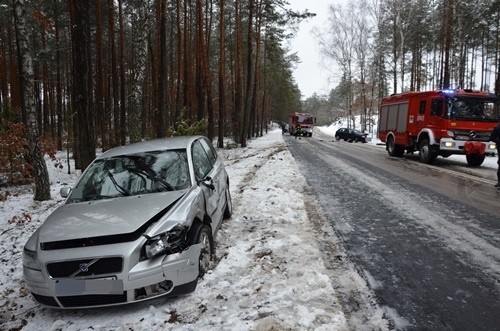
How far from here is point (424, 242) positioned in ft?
18.3

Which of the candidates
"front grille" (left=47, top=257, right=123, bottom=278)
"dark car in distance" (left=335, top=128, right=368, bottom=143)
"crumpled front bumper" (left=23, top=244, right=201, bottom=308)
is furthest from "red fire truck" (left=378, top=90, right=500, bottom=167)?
"dark car in distance" (left=335, top=128, right=368, bottom=143)

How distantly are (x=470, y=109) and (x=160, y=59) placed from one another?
1269 cm

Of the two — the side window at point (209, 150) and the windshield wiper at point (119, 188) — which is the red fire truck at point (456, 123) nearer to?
the side window at point (209, 150)

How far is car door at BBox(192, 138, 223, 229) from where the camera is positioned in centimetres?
504

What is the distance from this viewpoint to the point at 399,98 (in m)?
17.9

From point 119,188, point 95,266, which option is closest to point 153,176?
point 119,188

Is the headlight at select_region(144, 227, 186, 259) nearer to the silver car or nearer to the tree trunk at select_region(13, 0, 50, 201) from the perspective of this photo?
the silver car

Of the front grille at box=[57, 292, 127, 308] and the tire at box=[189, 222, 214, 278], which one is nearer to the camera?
the front grille at box=[57, 292, 127, 308]

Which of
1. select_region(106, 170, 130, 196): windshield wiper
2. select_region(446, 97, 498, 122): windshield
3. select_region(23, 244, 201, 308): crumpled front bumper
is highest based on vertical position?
select_region(446, 97, 498, 122): windshield

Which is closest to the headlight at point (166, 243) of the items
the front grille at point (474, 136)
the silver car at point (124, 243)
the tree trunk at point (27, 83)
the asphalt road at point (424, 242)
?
the silver car at point (124, 243)

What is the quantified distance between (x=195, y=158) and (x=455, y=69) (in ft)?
176

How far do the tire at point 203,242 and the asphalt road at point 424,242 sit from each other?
6.25 ft

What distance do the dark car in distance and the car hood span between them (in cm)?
3597

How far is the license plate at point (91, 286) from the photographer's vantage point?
3.50 meters
